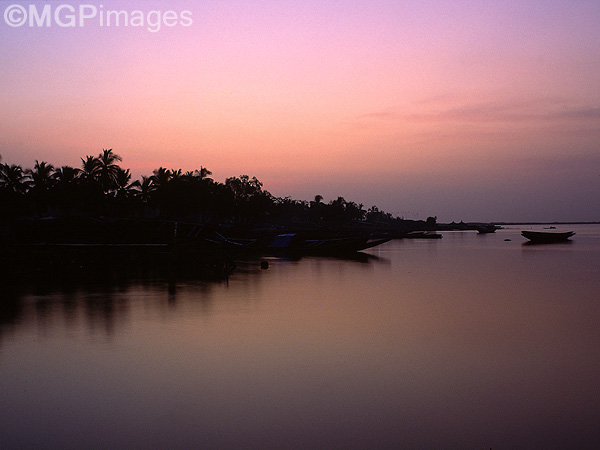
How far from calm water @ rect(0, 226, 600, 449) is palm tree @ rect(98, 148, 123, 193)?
1964 inches

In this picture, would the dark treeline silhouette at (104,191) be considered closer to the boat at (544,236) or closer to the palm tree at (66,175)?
the palm tree at (66,175)

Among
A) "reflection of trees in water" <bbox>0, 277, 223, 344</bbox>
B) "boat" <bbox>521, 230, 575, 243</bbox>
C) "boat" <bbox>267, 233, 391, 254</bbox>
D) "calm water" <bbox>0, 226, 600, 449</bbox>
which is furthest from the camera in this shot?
"boat" <bbox>521, 230, 575, 243</bbox>

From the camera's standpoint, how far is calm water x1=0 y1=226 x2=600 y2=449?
9078mm

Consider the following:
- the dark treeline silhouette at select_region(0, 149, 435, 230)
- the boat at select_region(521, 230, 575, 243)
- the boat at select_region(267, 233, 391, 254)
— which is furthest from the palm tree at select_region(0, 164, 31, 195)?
the boat at select_region(521, 230, 575, 243)

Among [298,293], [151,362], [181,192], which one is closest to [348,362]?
[151,362]

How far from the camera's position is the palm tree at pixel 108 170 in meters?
73.1

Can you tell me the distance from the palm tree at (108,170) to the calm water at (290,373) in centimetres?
4988

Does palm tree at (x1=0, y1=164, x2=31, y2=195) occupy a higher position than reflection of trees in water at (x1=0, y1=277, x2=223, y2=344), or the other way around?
palm tree at (x1=0, y1=164, x2=31, y2=195)

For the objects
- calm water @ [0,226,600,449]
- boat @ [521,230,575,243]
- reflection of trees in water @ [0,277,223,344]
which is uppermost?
reflection of trees in water @ [0,277,223,344]

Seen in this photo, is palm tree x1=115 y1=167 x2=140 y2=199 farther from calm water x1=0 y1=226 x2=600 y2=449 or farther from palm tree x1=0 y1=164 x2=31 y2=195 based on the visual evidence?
calm water x1=0 y1=226 x2=600 y2=449

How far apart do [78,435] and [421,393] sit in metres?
6.45

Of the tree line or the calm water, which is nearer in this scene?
the calm water

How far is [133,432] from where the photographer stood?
8883 millimetres

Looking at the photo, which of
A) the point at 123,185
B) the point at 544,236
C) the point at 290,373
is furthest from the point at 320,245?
the point at 544,236
